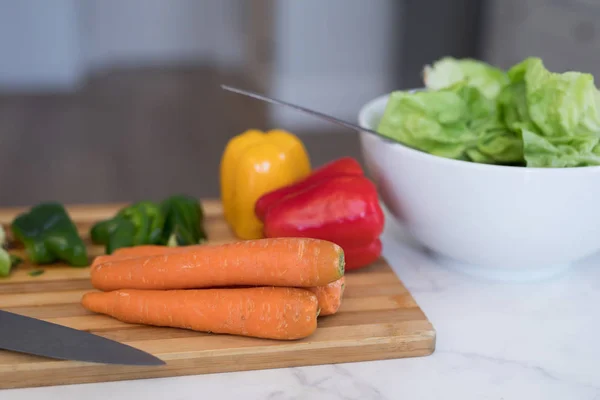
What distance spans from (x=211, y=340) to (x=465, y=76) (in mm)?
619

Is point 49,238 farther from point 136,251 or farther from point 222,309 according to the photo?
point 222,309

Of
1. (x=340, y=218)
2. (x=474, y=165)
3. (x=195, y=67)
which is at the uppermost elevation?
(x=474, y=165)

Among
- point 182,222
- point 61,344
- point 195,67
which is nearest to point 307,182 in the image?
point 182,222

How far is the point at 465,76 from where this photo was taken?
105 centimetres

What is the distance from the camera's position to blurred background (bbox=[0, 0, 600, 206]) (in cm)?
311

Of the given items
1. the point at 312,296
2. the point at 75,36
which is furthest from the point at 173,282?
the point at 75,36

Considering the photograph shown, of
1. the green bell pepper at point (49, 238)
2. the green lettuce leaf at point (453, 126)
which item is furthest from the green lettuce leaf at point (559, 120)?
the green bell pepper at point (49, 238)

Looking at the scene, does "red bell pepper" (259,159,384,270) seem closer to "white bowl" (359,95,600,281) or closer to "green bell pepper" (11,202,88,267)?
"white bowl" (359,95,600,281)

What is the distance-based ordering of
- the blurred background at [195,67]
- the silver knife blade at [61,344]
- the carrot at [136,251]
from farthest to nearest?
1. the blurred background at [195,67]
2. the carrot at [136,251]
3. the silver knife blade at [61,344]

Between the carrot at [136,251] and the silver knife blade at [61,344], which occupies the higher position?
the carrot at [136,251]

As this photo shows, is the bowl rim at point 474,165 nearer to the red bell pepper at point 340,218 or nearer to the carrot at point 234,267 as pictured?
the red bell pepper at point 340,218

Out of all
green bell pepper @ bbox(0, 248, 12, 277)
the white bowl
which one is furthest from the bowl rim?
green bell pepper @ bbox(0, 248, 12, 277)

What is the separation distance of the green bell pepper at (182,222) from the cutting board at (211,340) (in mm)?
A: 174

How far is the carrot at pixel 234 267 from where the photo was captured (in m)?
0.75
